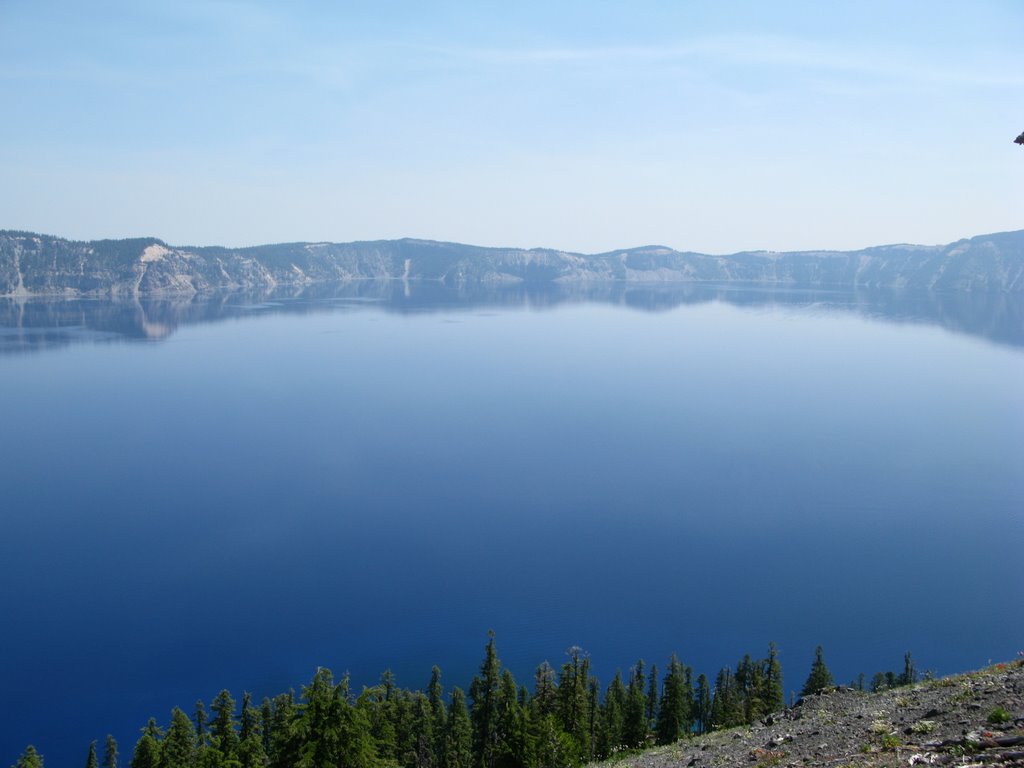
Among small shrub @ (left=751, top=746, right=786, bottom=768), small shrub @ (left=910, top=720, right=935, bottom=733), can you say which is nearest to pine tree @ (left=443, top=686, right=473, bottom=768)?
small shrub @ (left=751, top=746, right=786, bottom=768)

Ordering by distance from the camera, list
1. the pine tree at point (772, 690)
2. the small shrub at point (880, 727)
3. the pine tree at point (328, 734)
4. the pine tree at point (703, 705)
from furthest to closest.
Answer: the pine tree at point (703, 705) < the pine tree at point (772, 690) < the pine tree at point (328, 734) < the small shrub at point (880, 727)

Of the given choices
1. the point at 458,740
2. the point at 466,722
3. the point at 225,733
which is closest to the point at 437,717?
the point at 466,722

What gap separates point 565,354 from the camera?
18438cm

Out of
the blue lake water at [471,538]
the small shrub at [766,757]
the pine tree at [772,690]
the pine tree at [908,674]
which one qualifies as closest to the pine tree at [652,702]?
the blue lake water at [471,538]

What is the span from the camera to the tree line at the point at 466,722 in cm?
2322

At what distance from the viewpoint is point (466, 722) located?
143ft

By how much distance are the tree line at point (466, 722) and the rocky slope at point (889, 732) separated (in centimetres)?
873

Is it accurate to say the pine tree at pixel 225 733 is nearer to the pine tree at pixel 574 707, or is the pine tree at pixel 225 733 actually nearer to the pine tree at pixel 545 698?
the pine tree at pixel 545 698

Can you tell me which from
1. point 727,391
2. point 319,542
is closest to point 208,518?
point 319,542

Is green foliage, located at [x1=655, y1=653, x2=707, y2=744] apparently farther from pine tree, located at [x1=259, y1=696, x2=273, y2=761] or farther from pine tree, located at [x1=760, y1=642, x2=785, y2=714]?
pine tree, located at [x1=259, y1=696, x2=273, y2=761]

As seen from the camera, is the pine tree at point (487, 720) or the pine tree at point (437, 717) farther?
the pine tree at point (437, 717)

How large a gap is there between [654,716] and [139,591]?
4281 cm

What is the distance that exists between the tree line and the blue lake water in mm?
5682

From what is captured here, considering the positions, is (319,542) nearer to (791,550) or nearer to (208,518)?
(208,518)
